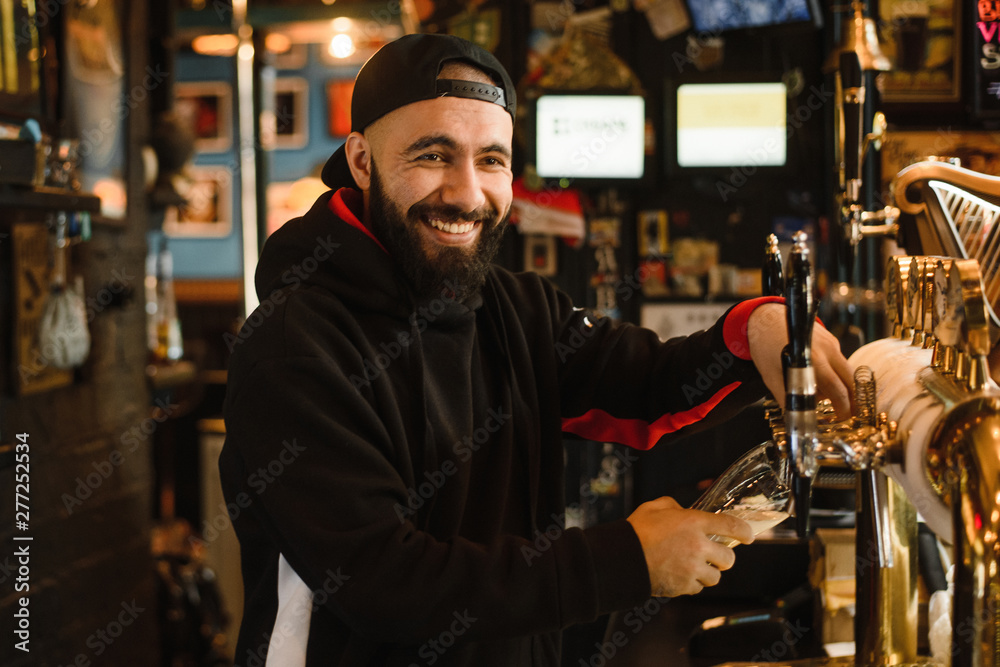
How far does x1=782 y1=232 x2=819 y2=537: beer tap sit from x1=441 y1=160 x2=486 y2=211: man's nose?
506 millimetres

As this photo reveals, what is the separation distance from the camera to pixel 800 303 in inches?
30.9

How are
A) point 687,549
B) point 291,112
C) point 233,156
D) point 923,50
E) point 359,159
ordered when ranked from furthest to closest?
point 291,112 → point 233,156 → point 923,50 → point 359,159 → point 687,549

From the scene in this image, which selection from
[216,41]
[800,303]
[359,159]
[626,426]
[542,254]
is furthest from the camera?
[216,41]

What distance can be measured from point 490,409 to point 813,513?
70cm

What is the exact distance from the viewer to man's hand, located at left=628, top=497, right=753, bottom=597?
3.01 ft

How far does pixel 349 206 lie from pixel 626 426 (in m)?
0.57

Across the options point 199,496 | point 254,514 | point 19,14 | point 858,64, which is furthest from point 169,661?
point 858,64

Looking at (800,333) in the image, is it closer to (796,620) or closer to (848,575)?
(848,575)

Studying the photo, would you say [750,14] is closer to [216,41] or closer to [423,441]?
[423,441]

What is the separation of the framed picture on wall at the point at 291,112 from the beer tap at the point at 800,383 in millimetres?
6822

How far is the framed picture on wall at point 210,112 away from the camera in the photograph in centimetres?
694

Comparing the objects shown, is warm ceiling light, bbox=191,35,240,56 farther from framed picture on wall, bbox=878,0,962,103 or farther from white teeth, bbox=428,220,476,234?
white teeth, bbox=428,220,476,234

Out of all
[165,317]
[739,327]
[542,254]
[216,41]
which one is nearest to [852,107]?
[739,327]

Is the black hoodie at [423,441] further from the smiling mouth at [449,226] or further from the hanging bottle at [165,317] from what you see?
the hanging bottle at [165,317]
